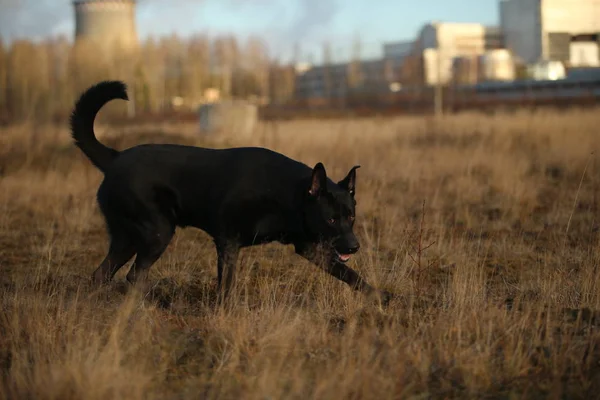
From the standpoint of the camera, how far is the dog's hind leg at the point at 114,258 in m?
5.52

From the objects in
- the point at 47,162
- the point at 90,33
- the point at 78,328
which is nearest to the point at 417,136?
the point at 47,162

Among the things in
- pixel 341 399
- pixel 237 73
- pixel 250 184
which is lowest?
pixel 341 399

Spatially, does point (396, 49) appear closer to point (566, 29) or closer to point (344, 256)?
point (566, 29)

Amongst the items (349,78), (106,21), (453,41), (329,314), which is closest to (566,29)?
(453,41)

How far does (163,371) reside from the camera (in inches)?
148

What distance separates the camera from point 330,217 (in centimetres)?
516

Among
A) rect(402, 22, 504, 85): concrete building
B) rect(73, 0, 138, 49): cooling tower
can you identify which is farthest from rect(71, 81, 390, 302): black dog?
rect(402, 22, 504, 85): concrete building

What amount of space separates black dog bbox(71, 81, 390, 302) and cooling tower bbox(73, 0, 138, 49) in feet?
173

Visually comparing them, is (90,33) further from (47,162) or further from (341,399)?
(341,399)

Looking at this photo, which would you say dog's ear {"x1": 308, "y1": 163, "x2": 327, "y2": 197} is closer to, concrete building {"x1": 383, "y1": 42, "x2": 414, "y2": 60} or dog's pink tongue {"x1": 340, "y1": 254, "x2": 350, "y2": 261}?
dog's pink tongue {"x1": 340, "y1": 254, "x2": 350, "y2": 261}

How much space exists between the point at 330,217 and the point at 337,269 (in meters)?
0.39

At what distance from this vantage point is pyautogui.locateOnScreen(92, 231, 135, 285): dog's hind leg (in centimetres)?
552

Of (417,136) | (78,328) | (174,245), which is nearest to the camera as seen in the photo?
(78,328)

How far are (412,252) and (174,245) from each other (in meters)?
2.40
